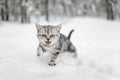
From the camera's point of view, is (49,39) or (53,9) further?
(53,9)

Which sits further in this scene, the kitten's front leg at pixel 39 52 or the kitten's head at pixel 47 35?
the kitten's front leg at pixel 39 52

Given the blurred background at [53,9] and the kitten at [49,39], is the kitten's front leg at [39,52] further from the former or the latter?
the blurred background at [53,9]

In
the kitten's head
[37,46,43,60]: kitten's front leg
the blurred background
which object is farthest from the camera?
the blurred background

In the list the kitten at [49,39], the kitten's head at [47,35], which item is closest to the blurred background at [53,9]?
the kitten at [49,39]

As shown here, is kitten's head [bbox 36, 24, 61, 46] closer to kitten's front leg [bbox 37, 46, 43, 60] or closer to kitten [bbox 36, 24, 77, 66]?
kitten [bbox 36, 24, 77, 66]

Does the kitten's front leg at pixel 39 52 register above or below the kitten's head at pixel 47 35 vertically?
below

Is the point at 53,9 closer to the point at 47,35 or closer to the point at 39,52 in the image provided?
the point at 39,52

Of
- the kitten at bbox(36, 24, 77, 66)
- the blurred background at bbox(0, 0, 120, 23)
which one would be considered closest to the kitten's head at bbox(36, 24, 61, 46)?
the kitten at bbox(36, 24, 77, 66)

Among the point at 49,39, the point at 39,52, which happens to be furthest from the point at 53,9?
the point at 49,39

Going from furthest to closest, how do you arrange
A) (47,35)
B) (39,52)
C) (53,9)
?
(53,9)
(39,52)
(47,35)

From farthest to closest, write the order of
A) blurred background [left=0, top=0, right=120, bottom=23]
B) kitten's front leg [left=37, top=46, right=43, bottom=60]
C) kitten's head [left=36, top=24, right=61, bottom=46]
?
blurred background [left=0, top=0, right=120, bottom=23], kitten's front leg [left=37, top=46, right=43, bottom=60], kitten's head [left=36, top=24, right=61, bottom=46]

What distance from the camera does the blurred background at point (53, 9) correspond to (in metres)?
19.5

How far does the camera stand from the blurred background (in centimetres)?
1953

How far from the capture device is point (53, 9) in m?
23.3
